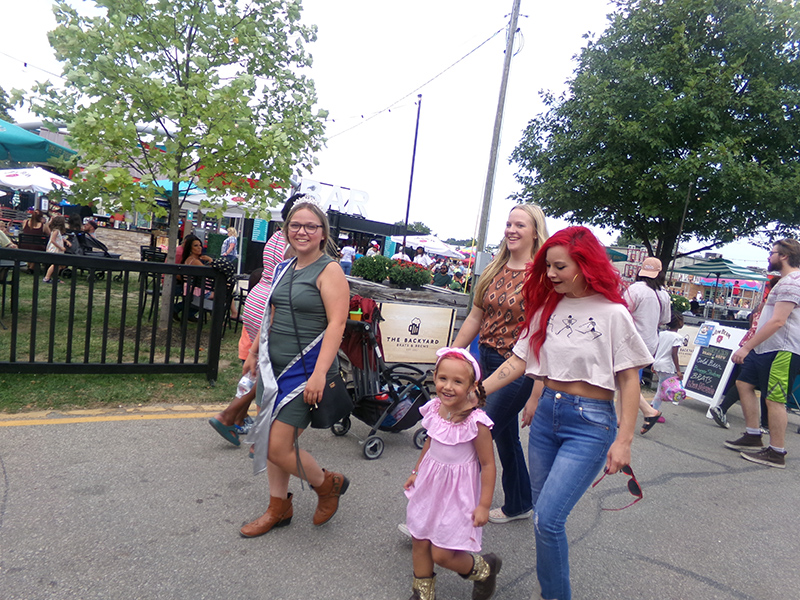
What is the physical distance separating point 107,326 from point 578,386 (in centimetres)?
436

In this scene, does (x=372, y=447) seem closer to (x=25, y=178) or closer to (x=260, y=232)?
(x=260, y=232)

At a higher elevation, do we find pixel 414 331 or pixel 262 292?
pixel 262 292

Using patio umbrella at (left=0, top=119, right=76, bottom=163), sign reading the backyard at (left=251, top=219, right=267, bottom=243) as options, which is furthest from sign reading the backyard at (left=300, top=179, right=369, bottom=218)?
patio umbrella at (left=0, top=119, right=76, bottom=163)

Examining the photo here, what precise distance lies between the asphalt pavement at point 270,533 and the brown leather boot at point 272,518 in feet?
0.17

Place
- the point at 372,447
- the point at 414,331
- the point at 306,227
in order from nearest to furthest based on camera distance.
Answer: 1. the point at 306,227
2. the point at 372,447
3. the point at 414,331

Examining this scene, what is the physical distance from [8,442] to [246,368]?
1.74 metres

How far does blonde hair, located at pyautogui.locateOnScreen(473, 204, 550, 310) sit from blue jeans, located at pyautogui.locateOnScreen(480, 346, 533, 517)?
352 millimetres

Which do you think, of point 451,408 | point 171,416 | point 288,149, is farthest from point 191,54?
point 451,408

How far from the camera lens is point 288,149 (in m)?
6.86

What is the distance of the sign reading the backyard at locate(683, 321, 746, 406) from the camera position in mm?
7418

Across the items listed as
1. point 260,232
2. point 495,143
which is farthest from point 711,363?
point 260,232

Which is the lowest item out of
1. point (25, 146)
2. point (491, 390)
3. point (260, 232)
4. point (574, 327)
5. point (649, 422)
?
point (649, 422)

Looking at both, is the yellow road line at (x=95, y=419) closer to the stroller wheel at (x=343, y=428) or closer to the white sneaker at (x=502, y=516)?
the stroller wheel at (x=343, y=428)

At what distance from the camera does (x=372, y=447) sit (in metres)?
4.32
